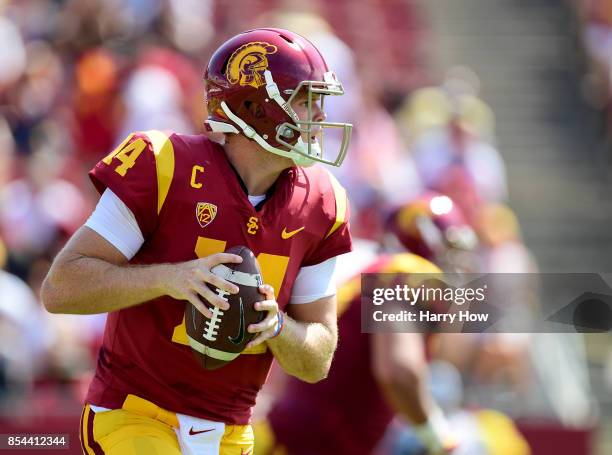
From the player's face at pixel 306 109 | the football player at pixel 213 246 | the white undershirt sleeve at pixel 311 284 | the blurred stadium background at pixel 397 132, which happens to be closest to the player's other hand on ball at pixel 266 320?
the football player at pixel 213 246

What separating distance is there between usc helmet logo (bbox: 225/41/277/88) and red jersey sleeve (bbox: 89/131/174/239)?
1.08ft

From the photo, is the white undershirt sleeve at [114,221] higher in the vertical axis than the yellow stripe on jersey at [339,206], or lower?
lower

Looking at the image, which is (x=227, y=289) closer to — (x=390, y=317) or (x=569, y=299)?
(x=390, y=317)

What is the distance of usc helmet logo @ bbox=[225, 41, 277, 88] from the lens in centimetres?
372

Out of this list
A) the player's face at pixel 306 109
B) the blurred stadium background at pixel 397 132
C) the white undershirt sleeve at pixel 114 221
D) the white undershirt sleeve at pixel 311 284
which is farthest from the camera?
the blurred stadium background at pixel 397 132

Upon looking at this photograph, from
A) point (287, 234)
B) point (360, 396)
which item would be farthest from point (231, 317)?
point (360, 396)

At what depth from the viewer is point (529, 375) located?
845cm

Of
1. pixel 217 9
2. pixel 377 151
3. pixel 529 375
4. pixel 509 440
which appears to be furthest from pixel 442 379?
pixel 217 9

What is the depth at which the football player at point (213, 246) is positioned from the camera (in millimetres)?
3504

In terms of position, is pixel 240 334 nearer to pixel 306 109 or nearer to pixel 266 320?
pixel 266 320

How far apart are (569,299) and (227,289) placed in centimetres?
608

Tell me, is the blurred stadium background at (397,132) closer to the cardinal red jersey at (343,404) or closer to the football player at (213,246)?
the cardinal red jersey at (343,404)

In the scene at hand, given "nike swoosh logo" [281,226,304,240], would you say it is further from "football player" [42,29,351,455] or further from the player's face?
the player's face

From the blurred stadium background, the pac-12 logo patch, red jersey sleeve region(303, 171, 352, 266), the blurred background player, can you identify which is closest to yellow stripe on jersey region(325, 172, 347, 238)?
red jersey sleeve region(303, 171, 352, 266)
